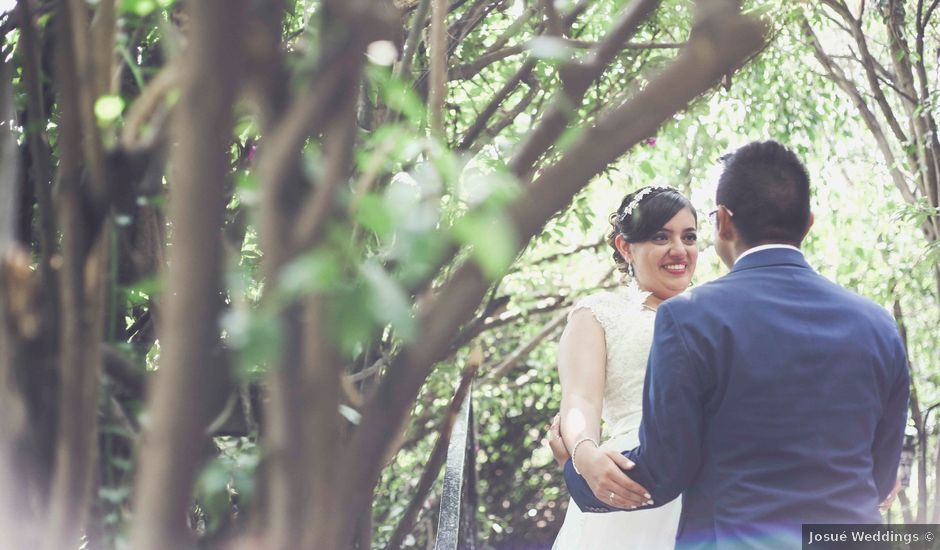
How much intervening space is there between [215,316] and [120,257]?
1.28 meters

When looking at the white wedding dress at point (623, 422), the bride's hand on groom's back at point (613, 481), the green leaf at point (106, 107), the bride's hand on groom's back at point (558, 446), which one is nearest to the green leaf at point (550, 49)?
the green leaf at point (106, 107)

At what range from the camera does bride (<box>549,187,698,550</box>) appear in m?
3.05

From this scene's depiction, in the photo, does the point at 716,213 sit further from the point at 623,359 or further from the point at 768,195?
the point at 623,359

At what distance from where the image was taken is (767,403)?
209 cm

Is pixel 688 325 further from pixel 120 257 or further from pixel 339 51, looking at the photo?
pixel 339 51

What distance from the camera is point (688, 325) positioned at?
7.02ft

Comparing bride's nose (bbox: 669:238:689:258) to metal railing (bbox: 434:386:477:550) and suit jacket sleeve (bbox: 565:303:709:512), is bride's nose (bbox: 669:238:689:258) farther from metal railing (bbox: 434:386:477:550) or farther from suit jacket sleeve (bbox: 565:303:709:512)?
suit jacket sleeve (bbox: 565:303:709:512)

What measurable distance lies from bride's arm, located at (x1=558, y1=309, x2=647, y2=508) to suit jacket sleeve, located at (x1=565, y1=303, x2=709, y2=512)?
4.9 inches

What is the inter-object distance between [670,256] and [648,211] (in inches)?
6.1

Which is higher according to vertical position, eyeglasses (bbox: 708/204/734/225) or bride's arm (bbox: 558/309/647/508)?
eyeglasses (bbox: 708/204/734/225)

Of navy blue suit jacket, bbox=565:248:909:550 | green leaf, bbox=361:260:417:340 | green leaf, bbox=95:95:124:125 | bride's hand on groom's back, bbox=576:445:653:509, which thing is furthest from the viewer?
bride's hand on groom's back, bbox=576:445:653:509

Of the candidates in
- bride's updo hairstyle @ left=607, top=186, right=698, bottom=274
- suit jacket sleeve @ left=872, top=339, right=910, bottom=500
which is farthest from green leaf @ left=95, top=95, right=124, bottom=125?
bride's updo hairstyle @ left=607, top=186, right=698, bottom=274

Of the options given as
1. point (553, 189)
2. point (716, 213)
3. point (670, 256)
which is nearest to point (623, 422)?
point (670, 256)

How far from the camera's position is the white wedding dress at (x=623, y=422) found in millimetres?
3109
